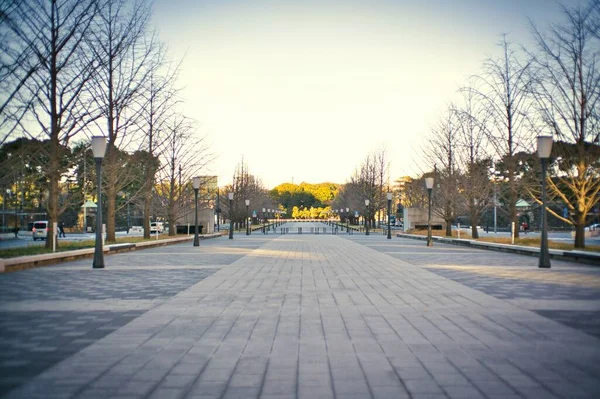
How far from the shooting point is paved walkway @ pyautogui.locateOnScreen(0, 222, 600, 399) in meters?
4.38

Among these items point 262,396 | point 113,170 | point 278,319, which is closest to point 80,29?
point 113,170

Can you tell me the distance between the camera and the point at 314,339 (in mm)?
6094

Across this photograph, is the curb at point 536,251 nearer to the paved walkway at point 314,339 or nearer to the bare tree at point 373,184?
the paved walkway at point 314,339

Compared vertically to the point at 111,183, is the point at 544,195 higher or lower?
lower

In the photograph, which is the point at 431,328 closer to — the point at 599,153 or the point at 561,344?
the point at 561,344

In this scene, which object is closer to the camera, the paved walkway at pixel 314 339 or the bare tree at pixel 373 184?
the paved walkway at pixel 314 339

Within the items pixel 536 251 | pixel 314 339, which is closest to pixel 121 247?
pixel 536 251

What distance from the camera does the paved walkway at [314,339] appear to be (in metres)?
4.38

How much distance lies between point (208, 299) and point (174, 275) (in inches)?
170

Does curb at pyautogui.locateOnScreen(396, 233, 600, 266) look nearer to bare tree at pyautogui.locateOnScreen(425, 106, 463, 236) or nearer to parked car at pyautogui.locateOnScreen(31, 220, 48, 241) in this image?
bare tree at pyautogui.locateOnScreen(425, 106, 463, 236)

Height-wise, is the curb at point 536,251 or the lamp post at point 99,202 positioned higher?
the lamp post at point 99,202

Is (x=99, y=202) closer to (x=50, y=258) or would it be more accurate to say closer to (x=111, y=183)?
(x=50, y=258)

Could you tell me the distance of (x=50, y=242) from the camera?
61.0 ft

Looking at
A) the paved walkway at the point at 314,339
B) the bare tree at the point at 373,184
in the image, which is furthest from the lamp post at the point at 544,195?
the bare tree at the point at 373,184
